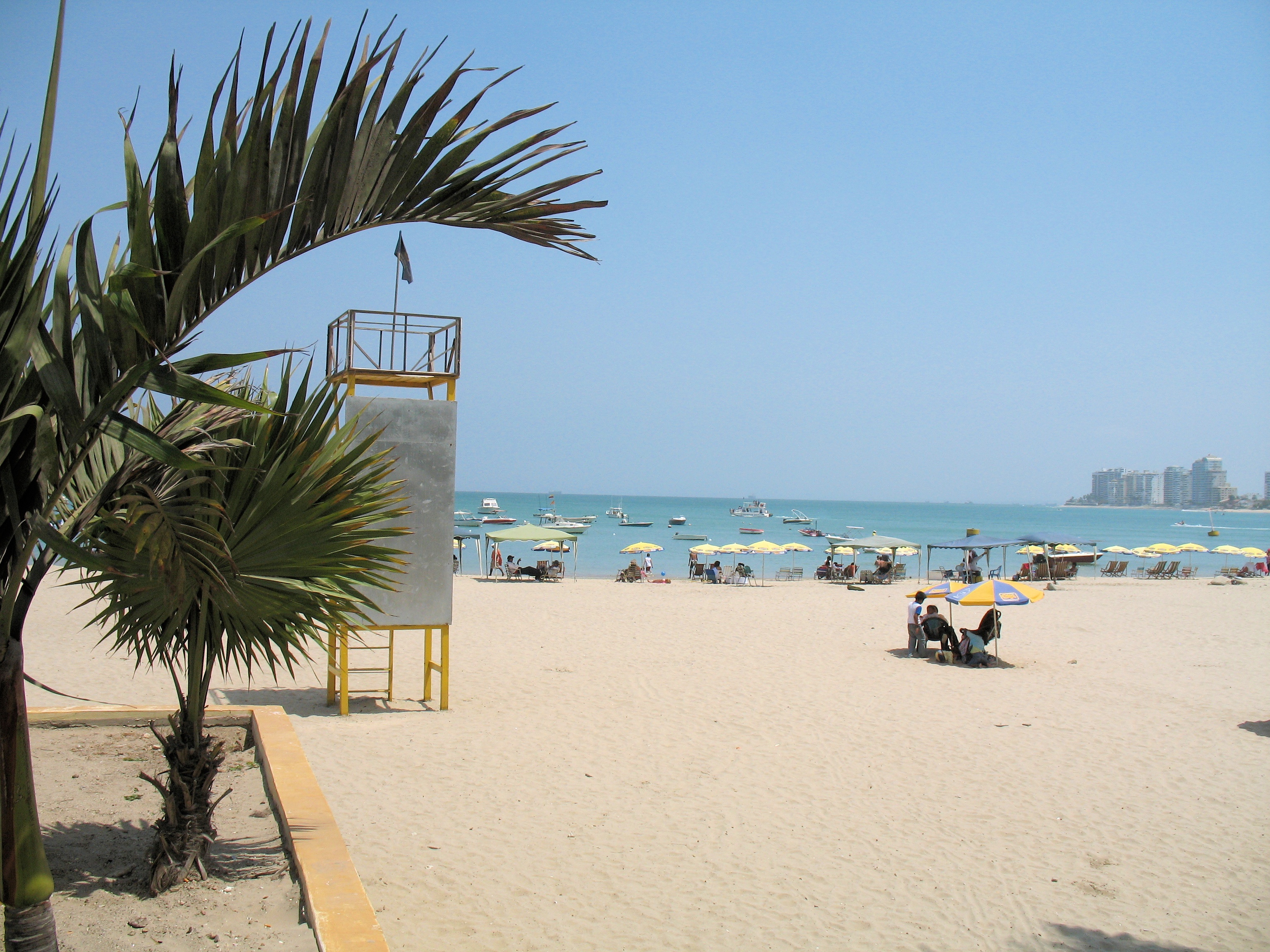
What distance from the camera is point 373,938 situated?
3111 mm

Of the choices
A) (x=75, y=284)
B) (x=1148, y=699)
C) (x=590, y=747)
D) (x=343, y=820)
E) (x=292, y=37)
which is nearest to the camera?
(x=75, y=284)

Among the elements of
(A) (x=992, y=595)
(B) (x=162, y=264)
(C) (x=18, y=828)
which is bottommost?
(A) (x=992, y=595)

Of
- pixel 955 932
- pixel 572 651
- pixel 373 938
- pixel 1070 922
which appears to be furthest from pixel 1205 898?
pixel 572 651

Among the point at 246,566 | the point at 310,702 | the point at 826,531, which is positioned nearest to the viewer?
the point at 246,566

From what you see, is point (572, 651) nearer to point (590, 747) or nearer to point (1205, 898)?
point (590, 747)

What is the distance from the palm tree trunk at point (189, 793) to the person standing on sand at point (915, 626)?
36.7 ft

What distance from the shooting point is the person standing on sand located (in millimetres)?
13438

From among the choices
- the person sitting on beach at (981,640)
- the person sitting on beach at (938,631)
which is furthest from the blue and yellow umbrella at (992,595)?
the person sitting on beach at (938,631)

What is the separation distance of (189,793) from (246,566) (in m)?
1.22

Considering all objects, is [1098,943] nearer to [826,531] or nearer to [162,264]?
[162,264]

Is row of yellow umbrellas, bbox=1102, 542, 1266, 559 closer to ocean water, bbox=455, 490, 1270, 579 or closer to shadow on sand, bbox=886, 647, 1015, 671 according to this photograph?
ocean water, bbox=455, 490, 1270, 579

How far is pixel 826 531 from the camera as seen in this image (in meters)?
110

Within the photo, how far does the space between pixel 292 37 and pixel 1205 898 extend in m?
6.14

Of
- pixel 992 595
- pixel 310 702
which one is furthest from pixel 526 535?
pixel 310 702
